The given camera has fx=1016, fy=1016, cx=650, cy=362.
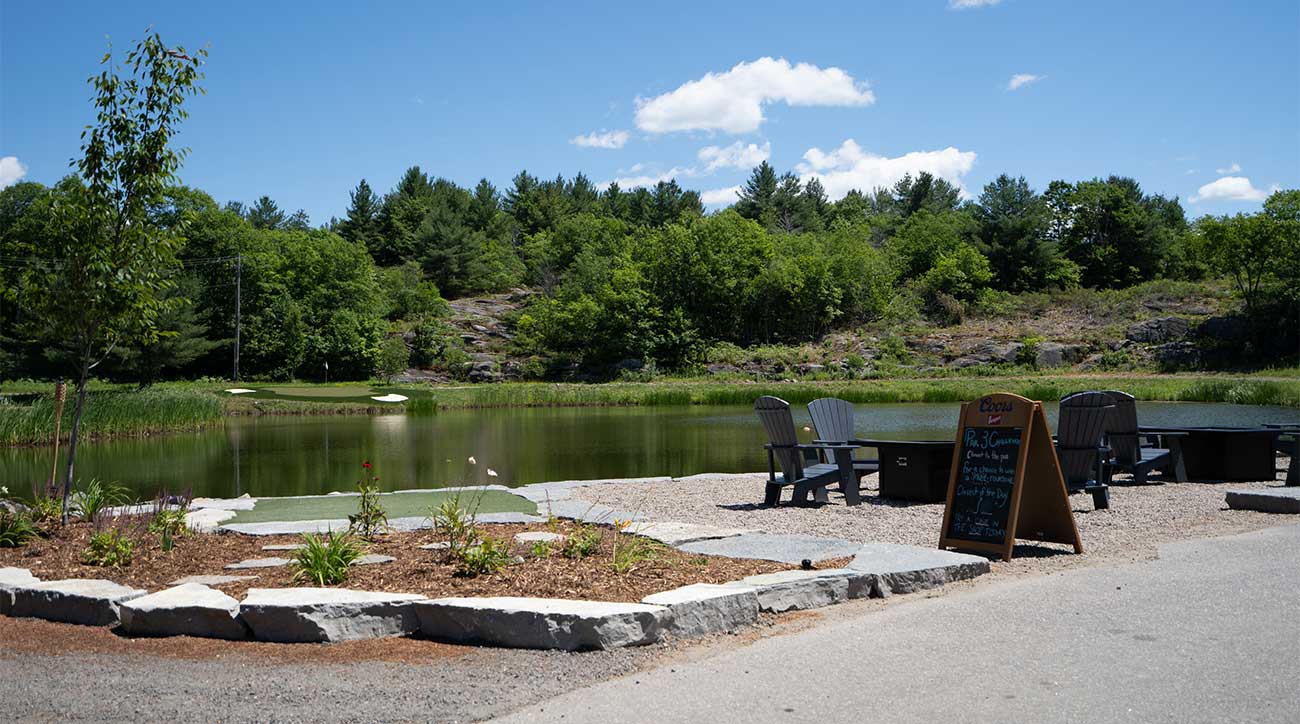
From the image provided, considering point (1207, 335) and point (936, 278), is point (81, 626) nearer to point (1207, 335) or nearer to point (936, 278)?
point (1207, 335)

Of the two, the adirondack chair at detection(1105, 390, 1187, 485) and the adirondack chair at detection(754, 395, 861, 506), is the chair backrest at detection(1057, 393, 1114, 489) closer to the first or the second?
the adirondack chair at detection(1105, 390, 1187, 485)

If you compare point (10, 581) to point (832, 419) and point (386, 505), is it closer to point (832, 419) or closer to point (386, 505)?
point (386, 505)

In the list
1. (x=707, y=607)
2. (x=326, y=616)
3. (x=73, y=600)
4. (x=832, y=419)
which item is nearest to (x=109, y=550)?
(x=73, y=600)

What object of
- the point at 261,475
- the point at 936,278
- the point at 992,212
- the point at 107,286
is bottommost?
the point at 261,475

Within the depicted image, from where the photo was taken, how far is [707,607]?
5.39 metres

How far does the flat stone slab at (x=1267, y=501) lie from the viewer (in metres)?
9.38

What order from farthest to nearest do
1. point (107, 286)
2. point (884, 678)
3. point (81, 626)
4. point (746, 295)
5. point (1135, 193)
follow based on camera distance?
point (1135, 193) → point (746, 295) → point (107, 286) → point (81, 626) → point (884, 678)

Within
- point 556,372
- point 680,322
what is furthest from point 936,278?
point 556,372

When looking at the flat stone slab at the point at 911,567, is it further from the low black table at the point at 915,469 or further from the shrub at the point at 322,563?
the low black table at the point at 915,469

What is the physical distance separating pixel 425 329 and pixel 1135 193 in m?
56.6

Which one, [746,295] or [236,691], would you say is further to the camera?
[746,295]

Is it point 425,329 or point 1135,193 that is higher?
point 1135,193

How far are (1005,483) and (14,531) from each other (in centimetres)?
740

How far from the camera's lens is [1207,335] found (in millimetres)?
48000
